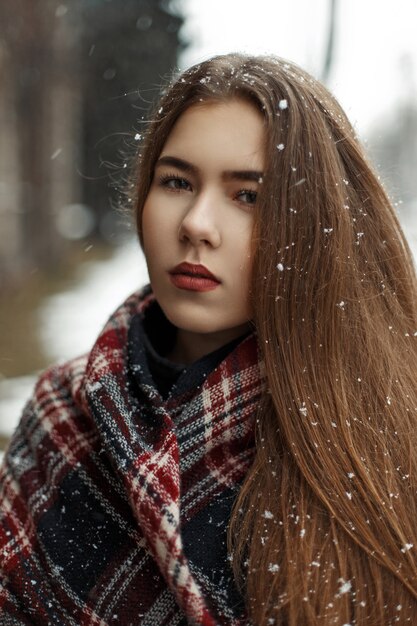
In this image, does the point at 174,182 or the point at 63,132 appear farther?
the point at 63,132

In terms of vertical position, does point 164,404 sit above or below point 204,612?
above

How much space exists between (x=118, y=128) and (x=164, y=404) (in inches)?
150

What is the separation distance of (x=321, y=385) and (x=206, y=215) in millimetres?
378

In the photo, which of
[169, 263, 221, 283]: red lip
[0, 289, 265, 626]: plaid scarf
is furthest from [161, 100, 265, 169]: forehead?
[0, 289, 265, 626]: plaid scarf

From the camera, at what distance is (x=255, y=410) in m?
1.45

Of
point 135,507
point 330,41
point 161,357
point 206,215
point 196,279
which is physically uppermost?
point 330,41

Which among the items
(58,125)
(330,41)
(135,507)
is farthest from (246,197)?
(58,125)

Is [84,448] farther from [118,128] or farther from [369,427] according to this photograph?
[118,128]

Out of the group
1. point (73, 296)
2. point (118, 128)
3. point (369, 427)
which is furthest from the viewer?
point (73, 296)

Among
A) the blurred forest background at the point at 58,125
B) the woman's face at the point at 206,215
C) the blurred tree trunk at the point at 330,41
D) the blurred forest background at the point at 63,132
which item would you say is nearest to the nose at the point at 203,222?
the woman's face at the point at 206,215

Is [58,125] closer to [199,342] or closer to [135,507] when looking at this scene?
[199,342]

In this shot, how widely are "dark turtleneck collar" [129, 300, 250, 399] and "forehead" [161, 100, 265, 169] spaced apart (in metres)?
0.38

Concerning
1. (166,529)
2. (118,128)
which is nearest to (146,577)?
(166,529)

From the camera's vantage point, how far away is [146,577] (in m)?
1.41
